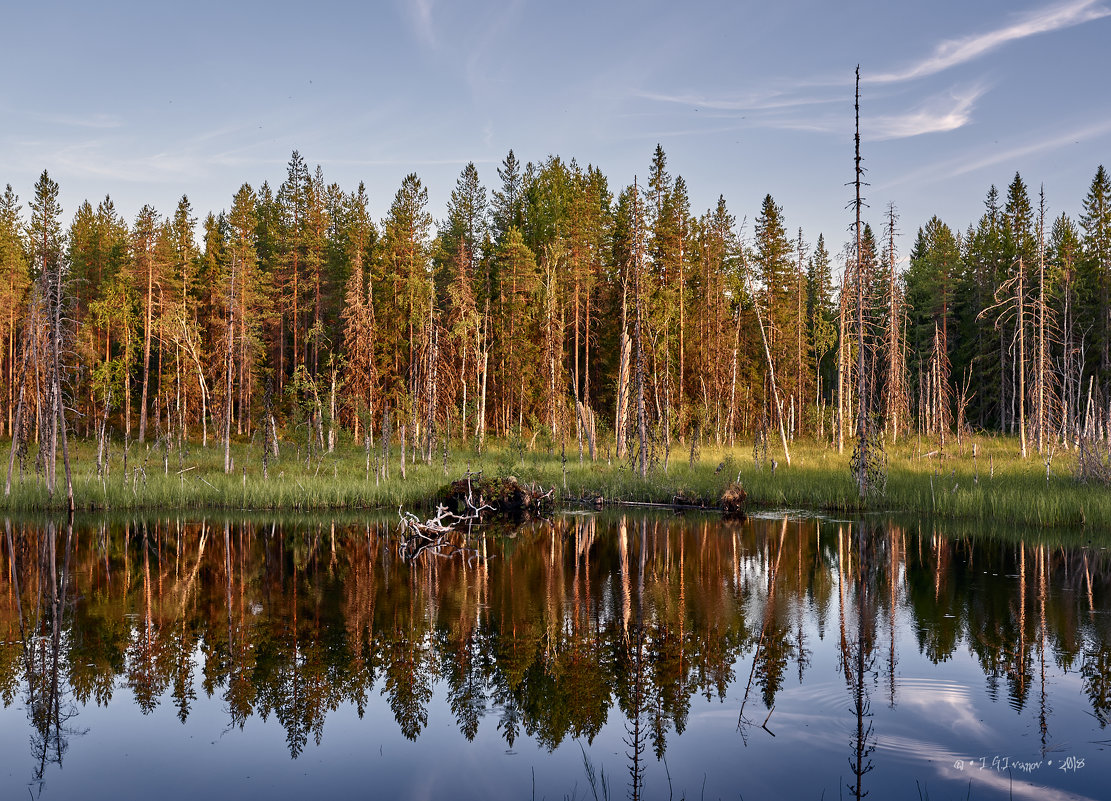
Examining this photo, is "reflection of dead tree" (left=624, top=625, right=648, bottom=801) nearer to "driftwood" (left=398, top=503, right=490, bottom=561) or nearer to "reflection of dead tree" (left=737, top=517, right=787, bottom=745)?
"reflection of dead tree" (left=737, top=517, right=787, bottom=745)

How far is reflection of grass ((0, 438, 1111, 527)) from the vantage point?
21766 millimetres

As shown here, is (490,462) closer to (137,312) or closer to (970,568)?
(970,568)

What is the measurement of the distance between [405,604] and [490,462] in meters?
20.5

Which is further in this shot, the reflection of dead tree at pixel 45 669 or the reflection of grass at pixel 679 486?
the reflection of grass at pixel 679 486

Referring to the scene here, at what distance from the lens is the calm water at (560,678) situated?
733cm

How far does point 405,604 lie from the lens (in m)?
13.3

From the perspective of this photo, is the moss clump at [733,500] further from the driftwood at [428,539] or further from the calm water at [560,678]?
the driftwood at [428,539]

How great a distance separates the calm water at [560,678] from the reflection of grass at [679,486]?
16.6ft

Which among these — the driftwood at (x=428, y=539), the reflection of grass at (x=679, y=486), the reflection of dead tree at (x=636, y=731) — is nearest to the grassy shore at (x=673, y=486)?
the reflection of grass at (x=679, y=486)

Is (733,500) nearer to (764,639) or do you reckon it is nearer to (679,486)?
(679,486)

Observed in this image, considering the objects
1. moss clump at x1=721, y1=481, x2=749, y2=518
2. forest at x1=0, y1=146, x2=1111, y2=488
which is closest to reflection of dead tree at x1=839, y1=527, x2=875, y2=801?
moss clump at x1=721, y1=481, x2=749, y2=518

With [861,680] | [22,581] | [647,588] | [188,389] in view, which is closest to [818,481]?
[647,588]

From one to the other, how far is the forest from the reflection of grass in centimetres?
607

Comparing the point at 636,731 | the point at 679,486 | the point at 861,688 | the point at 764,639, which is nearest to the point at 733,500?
the point at 679,486
